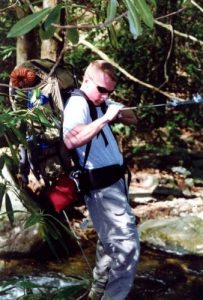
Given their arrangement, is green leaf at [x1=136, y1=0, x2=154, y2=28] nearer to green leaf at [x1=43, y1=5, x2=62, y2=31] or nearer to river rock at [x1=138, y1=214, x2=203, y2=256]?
green leaf at [x1=43, y1=5, x2=62, y2=31]

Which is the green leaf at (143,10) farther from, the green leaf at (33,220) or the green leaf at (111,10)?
the green leaf at (33,220)

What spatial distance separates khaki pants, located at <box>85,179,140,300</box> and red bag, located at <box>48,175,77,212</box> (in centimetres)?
16

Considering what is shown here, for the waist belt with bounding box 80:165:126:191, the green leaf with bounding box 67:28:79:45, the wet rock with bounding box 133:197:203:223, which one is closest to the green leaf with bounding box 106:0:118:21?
the green leaf with bounding box 67:28:79:45

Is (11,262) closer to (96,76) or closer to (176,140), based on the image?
(96,76)

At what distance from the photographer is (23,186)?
3992 mm

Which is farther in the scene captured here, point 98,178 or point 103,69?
point 98,178

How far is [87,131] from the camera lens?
3578 mm

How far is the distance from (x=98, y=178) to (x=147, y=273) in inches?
83.1

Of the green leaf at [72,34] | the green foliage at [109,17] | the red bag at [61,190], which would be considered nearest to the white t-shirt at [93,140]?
the red bag at [61,190]

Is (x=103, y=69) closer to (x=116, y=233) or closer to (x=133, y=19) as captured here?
(x=116, y=233)

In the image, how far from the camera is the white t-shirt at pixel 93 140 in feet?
12.3

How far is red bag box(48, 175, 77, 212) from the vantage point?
4031mm

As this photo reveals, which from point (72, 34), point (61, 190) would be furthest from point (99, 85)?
point (72, 34)

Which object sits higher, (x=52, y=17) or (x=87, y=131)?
(x=52, y=17)
